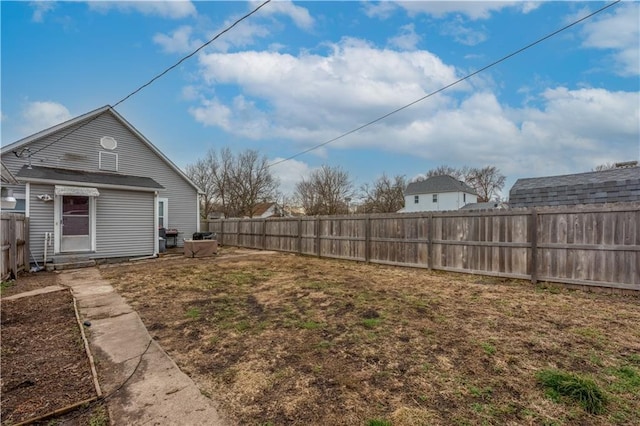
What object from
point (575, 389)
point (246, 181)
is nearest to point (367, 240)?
point (575, 389)

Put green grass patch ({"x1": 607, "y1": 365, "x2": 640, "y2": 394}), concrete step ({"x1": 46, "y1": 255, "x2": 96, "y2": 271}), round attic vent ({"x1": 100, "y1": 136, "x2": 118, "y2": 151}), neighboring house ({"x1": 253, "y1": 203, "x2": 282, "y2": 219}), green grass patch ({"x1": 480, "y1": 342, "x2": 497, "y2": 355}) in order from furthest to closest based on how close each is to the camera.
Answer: neighboring house ({"x1": 253, "y1": 203, "x2": 282, "y2": 219}) → round attic vent ({"x1": 100, "y1": 136, "x2": 118, "y2": 151}) → concrete step ({"x1": 46, "y1": 255, "x2": 96, "y2": 271}) → green grass patch ({"x1": 480, "y1": 342, "x2": 497, "y2": 355}) → green grass patch ({"x1": 607, "y1": 365, "x2": 640, "y2": 394})

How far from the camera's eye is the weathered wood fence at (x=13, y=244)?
717 cm

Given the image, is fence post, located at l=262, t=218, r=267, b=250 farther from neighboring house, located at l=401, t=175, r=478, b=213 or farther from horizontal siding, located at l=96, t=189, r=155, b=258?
neighboring house, located at l=401, t=175, r=478, b=213

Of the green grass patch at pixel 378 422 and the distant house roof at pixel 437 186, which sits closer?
the green grass patch at pixel 378 422

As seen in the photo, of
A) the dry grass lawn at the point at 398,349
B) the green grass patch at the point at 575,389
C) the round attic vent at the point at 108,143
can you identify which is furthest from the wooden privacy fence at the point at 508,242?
the round attic vent at the point at 108,143

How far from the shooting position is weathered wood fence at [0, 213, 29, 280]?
7168 mm

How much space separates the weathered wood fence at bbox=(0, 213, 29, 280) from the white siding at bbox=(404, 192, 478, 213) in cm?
3124

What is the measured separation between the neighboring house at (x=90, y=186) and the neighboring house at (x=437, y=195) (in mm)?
26732

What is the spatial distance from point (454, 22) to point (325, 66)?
169 inches

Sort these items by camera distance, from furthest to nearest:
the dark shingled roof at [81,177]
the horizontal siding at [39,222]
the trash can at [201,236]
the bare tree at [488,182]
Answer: the bare tree at [488,182] < the trash can at [201,236] < the dark shingled roof at [81,177] < the horizontal siding at [39,222]

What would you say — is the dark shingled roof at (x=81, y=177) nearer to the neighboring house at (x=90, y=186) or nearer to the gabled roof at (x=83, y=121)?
the neighboring house at (x=90, y=186)

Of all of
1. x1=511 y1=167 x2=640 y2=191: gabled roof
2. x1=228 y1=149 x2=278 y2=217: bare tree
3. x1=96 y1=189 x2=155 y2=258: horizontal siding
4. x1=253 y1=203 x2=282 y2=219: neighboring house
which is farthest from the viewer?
x1=253 y1=203 x2=282 y2=219: neighboring house

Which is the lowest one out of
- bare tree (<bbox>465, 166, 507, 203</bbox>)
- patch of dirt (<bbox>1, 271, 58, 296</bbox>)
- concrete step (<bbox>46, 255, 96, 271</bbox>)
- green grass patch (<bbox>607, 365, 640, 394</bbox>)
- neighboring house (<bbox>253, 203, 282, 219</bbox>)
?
patch of dirt (<bbox>1, 271, 58, 296</bbox>)

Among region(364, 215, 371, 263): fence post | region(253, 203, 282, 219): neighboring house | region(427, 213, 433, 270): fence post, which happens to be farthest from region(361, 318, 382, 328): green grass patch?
region(253, 203, 282, 219): neighboring house
